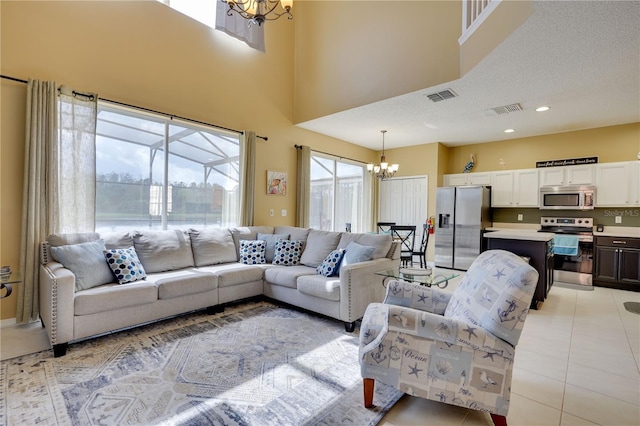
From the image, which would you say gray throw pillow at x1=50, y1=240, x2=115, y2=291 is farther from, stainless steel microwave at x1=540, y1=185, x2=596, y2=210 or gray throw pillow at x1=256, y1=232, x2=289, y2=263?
stainless steel microwave at x1=540, y1=185, x2=596, y2=210

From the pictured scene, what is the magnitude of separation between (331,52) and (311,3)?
3.84 feet

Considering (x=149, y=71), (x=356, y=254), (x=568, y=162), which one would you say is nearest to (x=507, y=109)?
(x=568, y=162)

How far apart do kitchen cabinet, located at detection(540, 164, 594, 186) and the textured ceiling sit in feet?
2.41

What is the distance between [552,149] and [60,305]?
296 inches

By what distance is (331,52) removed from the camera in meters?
5.07

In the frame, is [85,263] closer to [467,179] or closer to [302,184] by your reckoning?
[302,184]

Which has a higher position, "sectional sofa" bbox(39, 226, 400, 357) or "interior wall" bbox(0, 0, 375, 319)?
"interior wall" bbox(0, 0, 375, 319)

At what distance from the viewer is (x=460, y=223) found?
19.9ft

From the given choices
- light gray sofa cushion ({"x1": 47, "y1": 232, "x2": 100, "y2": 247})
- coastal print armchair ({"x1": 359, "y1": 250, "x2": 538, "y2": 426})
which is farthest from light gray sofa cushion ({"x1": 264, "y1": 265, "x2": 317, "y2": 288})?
light gray sofa cushion ({"x1": 47, "y1": 232, "x2": 100, "y2": 247})

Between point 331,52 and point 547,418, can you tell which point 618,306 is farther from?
point 331,52

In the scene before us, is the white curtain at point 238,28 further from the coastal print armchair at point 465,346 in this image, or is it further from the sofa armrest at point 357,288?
the coastal print armchair at point 465,346

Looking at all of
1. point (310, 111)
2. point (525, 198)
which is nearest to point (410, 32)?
point (310, 111)

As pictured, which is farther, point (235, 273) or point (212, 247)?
point (212, 247)

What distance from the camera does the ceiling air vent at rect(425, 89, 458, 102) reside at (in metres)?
3.93
